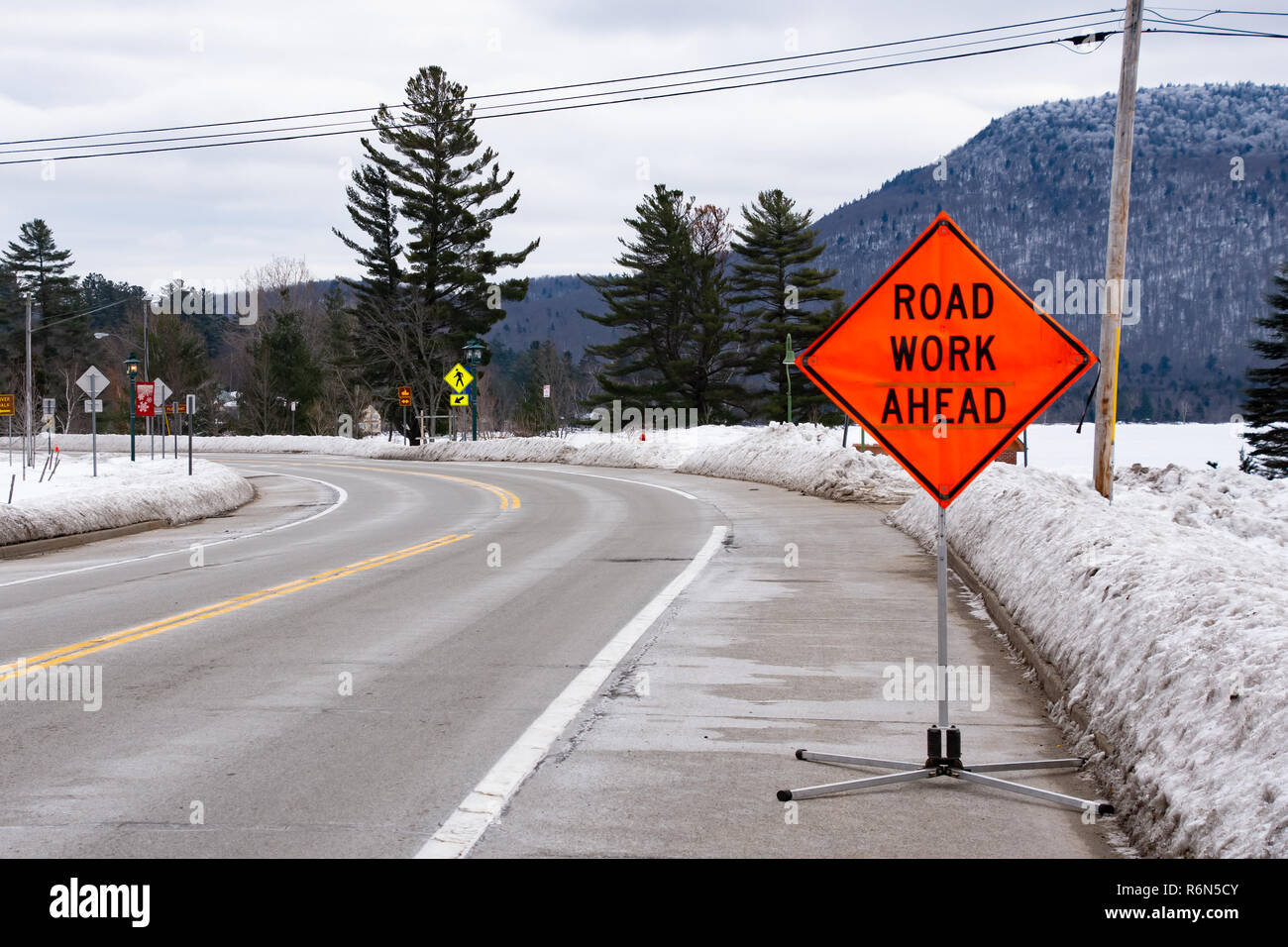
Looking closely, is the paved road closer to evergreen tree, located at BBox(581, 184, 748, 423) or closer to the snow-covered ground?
the snow-covered ground

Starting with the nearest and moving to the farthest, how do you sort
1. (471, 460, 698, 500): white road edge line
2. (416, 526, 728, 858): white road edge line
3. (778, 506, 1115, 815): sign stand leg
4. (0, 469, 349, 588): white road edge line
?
(416, 526, 728, 858): white road edge line, (778, 506, 1115, 815): sign stand leg, (0, 469, 349, 588): white road edge line, (471, 460, 698, 500): white road edge line

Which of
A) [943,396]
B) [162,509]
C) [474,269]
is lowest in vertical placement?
[162,509]

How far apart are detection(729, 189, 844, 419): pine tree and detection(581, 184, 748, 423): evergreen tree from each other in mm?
1843

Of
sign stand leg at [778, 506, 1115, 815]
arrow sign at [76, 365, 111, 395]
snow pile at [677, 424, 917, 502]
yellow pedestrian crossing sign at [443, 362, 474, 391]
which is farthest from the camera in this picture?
yellow pedestrian crossing sign at [443, 362, 474, 391]

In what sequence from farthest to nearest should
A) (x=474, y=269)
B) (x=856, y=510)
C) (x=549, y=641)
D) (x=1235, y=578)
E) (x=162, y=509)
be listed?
1. (x=474, y=269)
2. (x=162, y=509)
3. (x=856, y=510)
4. (x=549, y=641)
5. (x=1235, y=578)

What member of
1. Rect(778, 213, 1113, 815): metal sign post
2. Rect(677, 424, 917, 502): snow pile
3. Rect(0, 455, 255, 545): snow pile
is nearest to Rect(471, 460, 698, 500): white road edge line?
Rect(677, 424, 917, 502): snow pile

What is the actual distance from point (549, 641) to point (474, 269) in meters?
61.6

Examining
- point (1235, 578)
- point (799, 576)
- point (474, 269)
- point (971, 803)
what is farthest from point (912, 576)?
point (474, 269)

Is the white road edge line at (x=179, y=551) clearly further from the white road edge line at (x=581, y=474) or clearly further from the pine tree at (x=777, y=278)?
the pine tree at (x=777, y=278)

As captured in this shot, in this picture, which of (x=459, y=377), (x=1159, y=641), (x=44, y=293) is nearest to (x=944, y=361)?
(x=1159, y=641)

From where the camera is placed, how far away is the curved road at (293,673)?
521cm

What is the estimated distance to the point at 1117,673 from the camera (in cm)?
612

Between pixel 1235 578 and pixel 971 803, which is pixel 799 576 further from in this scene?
pixel 971 803

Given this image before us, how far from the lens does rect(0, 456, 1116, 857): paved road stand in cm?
505
